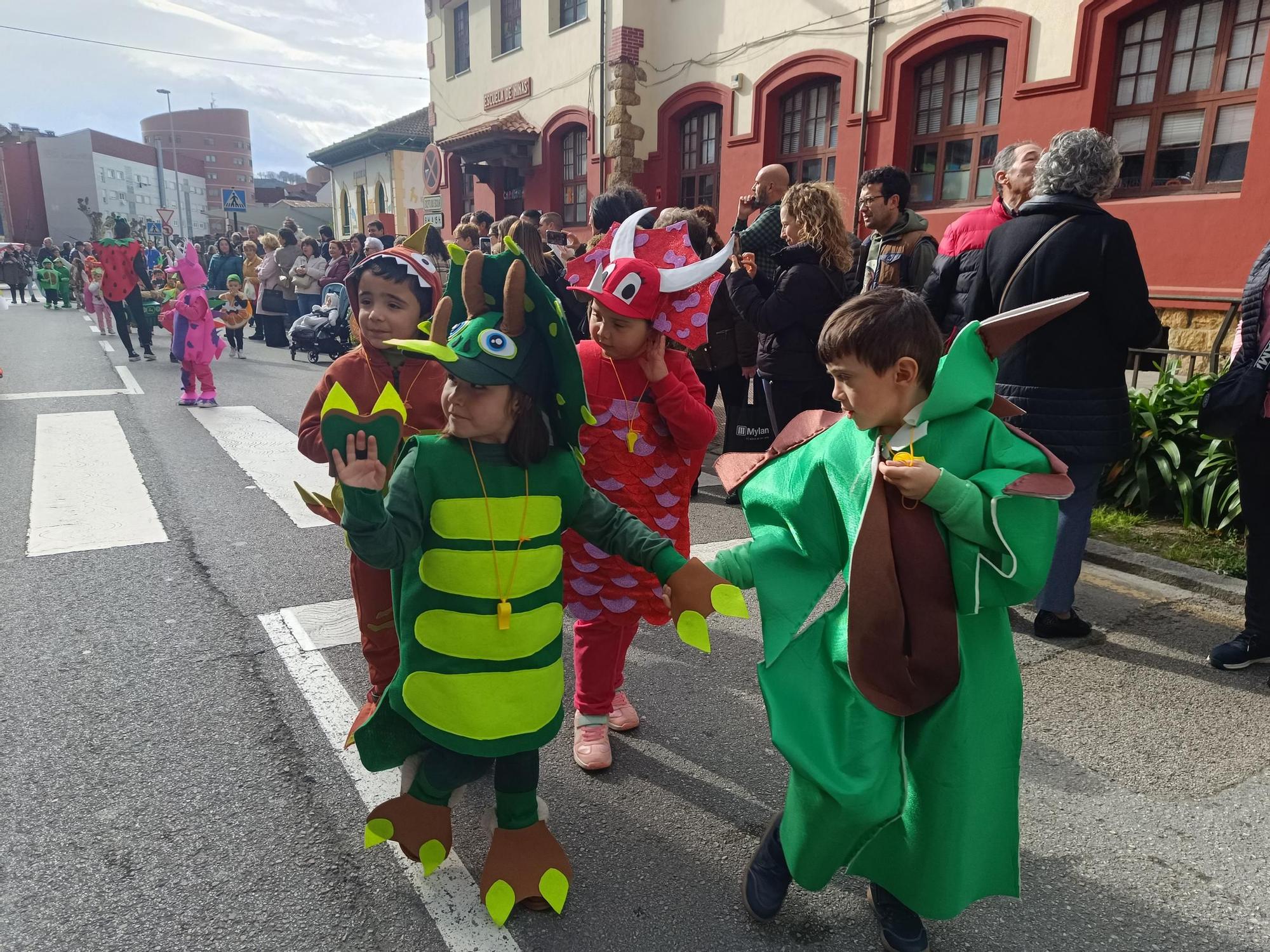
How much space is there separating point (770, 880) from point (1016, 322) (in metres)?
1.49

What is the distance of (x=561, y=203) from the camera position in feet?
64.1

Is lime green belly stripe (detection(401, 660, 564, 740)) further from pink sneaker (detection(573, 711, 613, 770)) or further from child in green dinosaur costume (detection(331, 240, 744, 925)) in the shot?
pink sneaker (detection(573, 711, 613, 770))

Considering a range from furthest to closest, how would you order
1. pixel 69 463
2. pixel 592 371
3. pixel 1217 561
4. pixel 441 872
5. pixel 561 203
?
pixel 561 203 < pixel 69 463 < pixel 1217 561 < pixel 592 371 < pixel 441 872

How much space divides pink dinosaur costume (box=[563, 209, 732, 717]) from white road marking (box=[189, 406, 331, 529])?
9.77 feet

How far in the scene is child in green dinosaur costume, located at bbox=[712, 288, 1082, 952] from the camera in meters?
1.88

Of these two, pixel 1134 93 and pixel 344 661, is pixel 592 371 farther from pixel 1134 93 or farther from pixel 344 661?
pixel 1134 93

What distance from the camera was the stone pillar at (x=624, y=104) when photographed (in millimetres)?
16047

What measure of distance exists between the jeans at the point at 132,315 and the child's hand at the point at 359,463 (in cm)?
1307

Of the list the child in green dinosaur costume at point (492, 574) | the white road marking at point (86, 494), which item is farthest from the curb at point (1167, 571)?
the white road marking at point (86, 494)

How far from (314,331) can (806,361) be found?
10.3m

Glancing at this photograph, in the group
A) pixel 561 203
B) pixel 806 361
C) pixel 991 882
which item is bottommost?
pixel 991 882

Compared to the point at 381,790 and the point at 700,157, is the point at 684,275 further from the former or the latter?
the point at 700,157

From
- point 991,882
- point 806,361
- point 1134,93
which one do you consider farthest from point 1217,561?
point 1134,93

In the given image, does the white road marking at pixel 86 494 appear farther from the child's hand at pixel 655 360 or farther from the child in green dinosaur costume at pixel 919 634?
the child in green dinosaur costume at pixel 919 634
